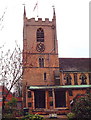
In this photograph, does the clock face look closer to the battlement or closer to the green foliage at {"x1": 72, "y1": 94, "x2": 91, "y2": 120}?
the battlement

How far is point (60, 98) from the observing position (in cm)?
3803

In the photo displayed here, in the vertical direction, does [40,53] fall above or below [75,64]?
above

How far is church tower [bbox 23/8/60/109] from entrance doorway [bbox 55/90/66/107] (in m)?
3.29

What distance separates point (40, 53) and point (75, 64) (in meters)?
8.79

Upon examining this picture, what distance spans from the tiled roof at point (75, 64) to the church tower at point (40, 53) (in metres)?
2.48

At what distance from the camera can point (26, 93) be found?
40094mm

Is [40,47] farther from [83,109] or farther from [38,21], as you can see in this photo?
[83,109]

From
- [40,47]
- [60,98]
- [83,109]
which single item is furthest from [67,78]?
[83,109]

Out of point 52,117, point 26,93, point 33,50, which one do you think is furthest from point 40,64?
point 52,117

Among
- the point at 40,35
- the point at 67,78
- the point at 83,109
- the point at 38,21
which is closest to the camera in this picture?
the point at 83,109

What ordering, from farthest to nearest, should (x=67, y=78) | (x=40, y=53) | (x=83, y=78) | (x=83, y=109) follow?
(x=83, y=78), (x=40, y=53), (x=67, y=78), (x=83, y=109)

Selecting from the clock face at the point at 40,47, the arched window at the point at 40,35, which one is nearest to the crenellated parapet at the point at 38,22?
the arched window at the point at 40,35

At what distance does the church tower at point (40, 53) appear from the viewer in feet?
137

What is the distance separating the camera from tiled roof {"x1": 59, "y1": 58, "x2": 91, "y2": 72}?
4438cm
